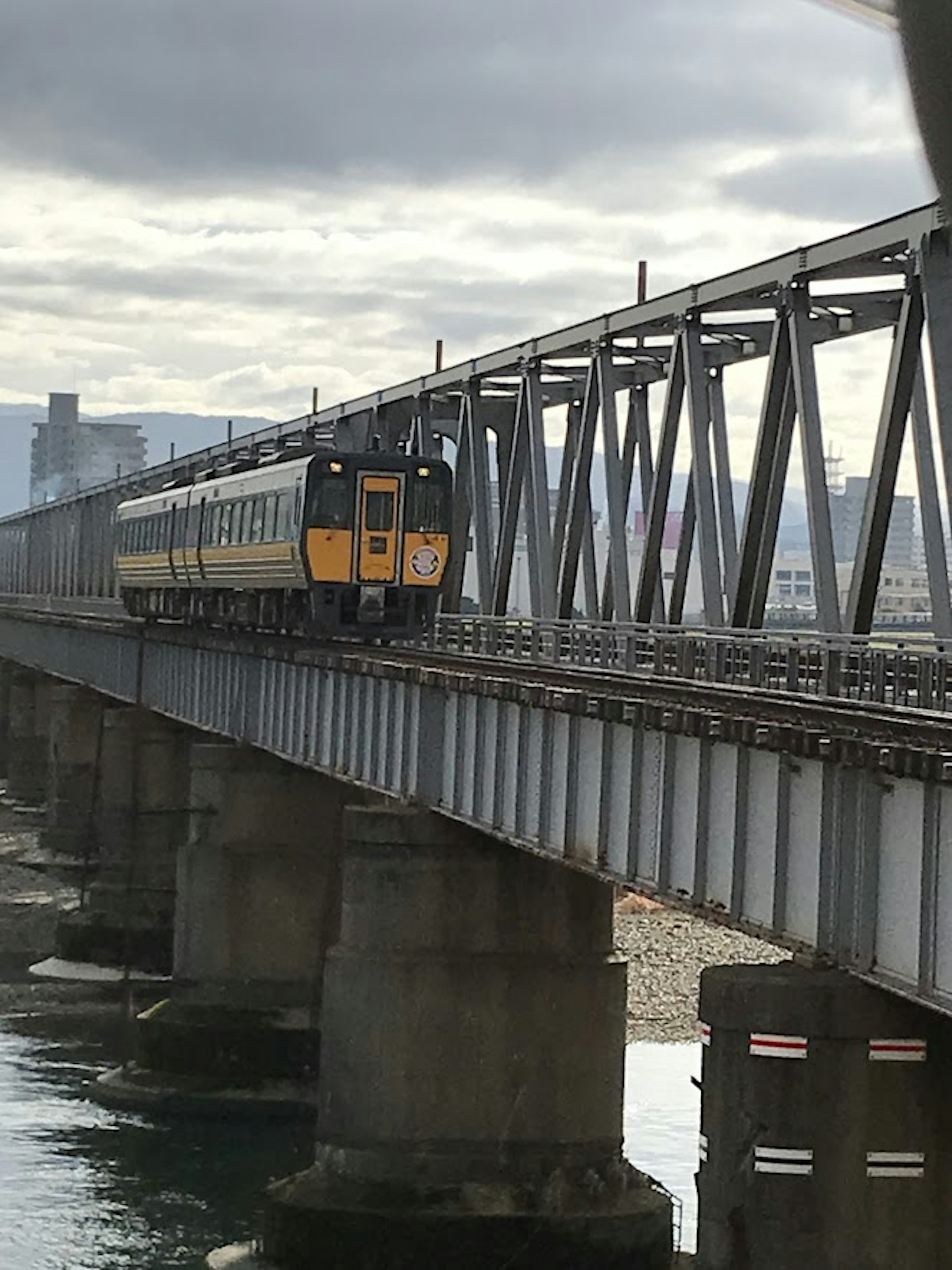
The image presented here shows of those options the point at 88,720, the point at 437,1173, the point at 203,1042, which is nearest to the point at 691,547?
the point at 203,1042

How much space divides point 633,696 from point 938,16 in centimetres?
2208

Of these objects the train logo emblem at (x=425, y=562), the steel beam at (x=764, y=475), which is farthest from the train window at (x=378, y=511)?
the steel beam at (x=764, y=475)

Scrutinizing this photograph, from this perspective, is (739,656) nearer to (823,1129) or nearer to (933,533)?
(933,533)

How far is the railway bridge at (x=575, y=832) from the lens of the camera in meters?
18.0

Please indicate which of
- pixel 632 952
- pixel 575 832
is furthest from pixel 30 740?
pixel 575 832

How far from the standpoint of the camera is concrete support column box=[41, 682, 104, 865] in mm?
90250

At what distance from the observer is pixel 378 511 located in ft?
160

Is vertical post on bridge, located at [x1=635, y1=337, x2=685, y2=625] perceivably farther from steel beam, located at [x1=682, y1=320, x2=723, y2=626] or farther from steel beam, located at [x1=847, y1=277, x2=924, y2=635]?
steel beam, located at [x1=847, y1=277, x2=924, y2=635]

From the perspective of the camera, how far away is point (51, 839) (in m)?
91.7

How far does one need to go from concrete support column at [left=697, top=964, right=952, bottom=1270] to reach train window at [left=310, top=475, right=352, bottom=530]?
29.4m

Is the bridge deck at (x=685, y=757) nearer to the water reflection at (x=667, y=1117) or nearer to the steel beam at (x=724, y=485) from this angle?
the steel beam at (x=724, y=485)

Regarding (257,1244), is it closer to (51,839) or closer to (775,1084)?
(775,1084)

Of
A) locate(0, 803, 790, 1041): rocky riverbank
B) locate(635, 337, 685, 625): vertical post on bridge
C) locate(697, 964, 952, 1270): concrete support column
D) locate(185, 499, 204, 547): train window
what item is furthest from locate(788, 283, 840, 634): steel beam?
locate(185, 499, 204, 547): train window

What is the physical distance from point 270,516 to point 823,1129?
3404 centimetres
